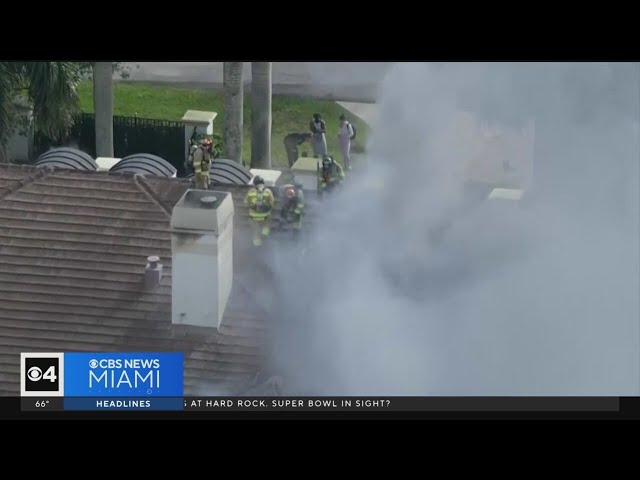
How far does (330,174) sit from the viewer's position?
27.6ft

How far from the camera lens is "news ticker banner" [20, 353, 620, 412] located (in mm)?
8250

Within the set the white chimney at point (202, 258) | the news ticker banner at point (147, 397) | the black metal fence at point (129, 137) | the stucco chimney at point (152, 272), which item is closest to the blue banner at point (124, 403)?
the news ticker banner at point (147, 397)

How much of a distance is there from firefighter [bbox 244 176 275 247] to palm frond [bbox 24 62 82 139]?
3.17 ft

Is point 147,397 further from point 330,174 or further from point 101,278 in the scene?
point 330,174

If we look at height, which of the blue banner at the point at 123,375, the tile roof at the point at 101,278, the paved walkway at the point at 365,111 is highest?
the paved walkway at the point at 365,111

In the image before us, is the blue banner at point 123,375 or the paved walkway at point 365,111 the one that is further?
the paved walkway at point 365,111

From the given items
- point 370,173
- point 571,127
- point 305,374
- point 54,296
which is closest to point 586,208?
point 571,127

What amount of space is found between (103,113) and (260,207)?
909 mm

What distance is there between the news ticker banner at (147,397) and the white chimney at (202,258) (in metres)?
0.26

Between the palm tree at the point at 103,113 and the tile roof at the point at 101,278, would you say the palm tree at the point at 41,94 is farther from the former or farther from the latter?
the tile roof at the point at 101,278

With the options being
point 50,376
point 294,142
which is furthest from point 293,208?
point 50,376

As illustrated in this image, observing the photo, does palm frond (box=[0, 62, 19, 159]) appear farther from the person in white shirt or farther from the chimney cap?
the person in white shirt

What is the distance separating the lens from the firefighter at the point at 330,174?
8383 mm
